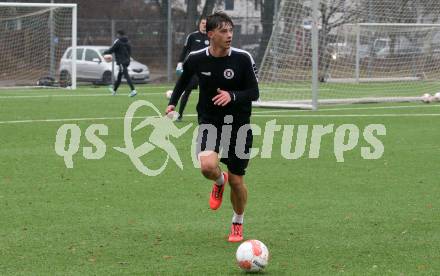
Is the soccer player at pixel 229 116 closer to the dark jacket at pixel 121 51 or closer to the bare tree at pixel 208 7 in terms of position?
the dark jacket at pixel 121 51

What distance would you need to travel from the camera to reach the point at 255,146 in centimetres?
1506

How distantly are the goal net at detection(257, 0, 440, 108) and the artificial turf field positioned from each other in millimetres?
8011

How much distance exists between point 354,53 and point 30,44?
12604 mm

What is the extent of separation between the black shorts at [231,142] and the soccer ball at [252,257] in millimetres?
1421

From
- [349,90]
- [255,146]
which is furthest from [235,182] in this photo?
[349,90]

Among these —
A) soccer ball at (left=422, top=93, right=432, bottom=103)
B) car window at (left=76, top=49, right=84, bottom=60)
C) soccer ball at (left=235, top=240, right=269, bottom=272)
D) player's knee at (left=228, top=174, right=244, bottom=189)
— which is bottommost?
car window at (left=76, top=49, right=84, bottom=60)

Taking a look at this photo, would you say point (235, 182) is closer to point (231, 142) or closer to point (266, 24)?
point (231, 142)

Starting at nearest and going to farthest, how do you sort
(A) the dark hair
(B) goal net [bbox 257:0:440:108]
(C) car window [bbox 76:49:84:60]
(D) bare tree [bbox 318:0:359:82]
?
(A) the dark hair
(B) goal net [bbox 257:0:440:108]
(D) bare tree [bbox 318:0:359:82]
(C) car window [bbox 76:49:84:60]

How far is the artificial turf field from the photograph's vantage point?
7.42m

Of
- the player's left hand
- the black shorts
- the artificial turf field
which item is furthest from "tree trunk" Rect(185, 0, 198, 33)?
the player's left hand

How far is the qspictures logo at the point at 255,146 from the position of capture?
45.7 ft

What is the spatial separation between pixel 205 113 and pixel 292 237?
4.31ft

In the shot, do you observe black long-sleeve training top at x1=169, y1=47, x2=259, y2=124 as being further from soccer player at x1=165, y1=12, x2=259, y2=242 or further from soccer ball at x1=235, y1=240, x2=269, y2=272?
soccer ball at x1=235, y1=240, x2=269, y2=272

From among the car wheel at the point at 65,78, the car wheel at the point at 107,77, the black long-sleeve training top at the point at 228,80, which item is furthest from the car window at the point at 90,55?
the black long-sleeve training top at the point at 228,80
